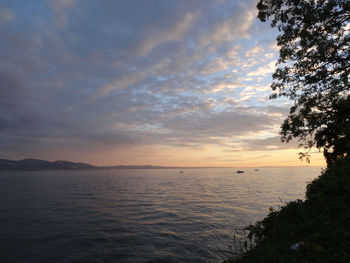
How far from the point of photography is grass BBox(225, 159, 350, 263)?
5328mm

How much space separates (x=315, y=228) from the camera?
6602mm

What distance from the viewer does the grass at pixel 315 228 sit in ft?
17.5

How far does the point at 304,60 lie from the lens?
1247cm

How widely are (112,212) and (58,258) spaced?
1493cm

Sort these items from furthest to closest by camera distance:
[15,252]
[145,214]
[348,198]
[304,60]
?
[145,214] < [15,252] < [304,60] < [348,198]

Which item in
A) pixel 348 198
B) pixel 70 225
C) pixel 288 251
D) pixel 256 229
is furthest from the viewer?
pixel 70 225

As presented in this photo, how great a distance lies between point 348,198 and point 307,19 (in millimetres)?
9954

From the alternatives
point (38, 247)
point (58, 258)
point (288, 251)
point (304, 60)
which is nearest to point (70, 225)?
point (38, 247)

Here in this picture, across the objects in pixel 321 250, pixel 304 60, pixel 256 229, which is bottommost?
pixel 256 229

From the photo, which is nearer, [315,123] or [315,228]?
[315,228]

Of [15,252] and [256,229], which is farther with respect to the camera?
[15,252]

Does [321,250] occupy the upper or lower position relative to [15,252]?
upper

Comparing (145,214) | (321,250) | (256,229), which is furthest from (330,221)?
(145,214)

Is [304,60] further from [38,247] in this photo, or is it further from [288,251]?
[38,247]
